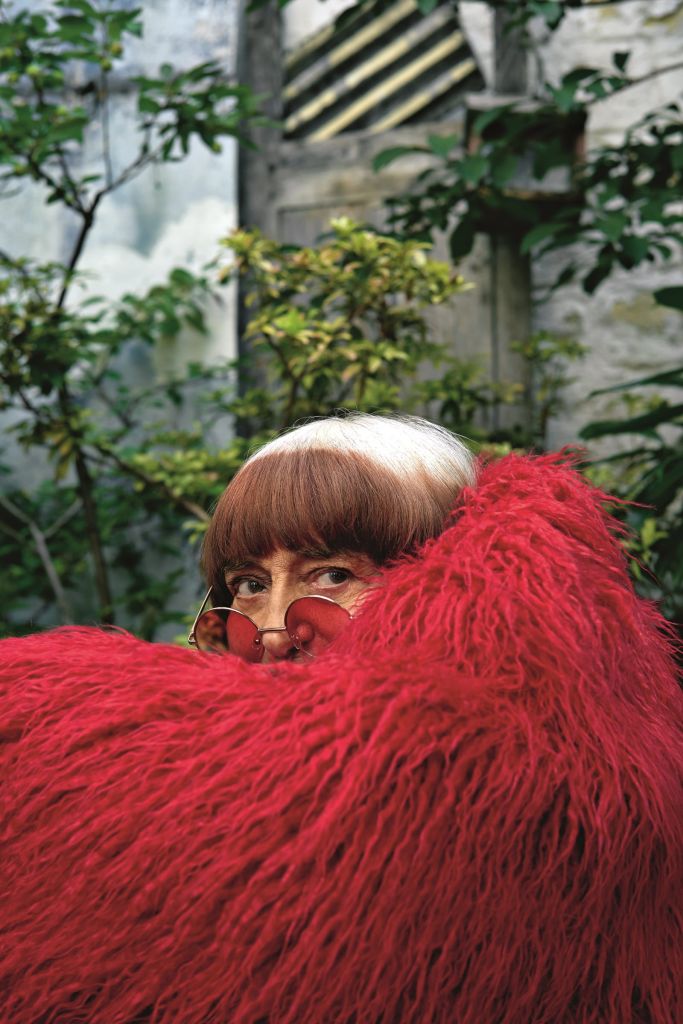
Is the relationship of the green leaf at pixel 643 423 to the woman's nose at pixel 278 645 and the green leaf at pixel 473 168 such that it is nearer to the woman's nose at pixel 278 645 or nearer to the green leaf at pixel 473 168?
the green leaf at pixel 473 168

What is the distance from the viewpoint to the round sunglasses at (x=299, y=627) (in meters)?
1.02

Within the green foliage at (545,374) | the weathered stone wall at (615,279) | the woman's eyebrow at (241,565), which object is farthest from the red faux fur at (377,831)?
the weathered stone wall at (615,279)

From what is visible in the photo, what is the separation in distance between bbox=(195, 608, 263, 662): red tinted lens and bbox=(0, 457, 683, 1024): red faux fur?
200 mm

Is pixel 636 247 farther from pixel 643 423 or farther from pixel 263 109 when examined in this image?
pixel 263 109

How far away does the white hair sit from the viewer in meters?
1.07

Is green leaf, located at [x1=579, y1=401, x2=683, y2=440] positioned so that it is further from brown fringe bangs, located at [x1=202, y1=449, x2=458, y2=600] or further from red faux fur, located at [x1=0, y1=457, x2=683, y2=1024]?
red faux fur, located at [x1=0, y1=457, x2=683, y2=1024]

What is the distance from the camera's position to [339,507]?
1030 millimetres

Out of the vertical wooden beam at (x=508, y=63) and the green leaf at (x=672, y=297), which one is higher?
the vertical wooden beam at (x=508, y=63)

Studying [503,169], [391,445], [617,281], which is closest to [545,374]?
[617,281]

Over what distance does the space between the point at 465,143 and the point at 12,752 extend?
8.86 ft

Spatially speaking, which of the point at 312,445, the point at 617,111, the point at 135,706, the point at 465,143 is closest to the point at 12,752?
the point at 135,706

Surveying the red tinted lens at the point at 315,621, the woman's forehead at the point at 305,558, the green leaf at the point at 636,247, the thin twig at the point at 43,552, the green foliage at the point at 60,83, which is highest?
the green foliage at the point at 60,83

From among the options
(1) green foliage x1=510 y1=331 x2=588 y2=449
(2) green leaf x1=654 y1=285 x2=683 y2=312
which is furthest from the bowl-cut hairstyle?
(1) green foliage x1=510 y1=331 x2=588 y2=449

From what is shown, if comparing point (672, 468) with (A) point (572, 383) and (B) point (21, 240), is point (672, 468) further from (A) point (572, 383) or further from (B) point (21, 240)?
(B) point (21, 240)
